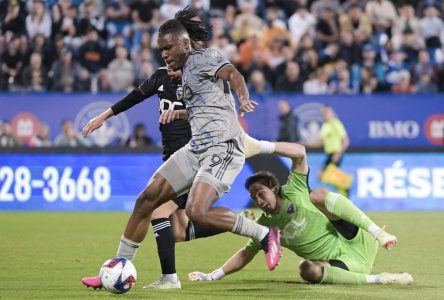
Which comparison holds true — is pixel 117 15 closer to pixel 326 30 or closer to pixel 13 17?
pixel 13 17

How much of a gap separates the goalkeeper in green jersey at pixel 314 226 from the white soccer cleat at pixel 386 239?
0.12 metres

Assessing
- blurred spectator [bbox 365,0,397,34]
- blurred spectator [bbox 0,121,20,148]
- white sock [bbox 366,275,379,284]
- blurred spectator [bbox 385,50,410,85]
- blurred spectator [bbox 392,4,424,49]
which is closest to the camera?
white sock [bbox 366,275,379,284]

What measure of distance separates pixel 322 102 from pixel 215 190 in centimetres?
1312

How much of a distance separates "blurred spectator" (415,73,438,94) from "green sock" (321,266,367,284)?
13.3 metres

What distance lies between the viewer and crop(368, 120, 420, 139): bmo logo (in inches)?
854

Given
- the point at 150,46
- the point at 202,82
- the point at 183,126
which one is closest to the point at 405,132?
the point at 150,46

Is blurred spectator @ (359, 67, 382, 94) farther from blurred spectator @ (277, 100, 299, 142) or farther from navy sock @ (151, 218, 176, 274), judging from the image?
navy sock @ (151, 218, 176, 274)

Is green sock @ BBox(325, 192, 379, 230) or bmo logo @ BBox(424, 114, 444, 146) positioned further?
bmo logo @ BBox(424, 114, 444, 146)

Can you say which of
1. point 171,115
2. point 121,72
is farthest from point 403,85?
point 171,115

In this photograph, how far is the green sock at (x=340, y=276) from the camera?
919 centimetres

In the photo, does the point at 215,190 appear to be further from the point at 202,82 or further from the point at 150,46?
the point at 150,46

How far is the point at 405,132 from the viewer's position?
21.8 m

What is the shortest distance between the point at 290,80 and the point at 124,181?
4.12 metres

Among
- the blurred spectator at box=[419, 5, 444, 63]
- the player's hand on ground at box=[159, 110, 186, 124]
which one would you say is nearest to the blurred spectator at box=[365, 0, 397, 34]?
the blurred spectator at box=[419, 5, 444, 63]
